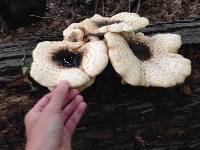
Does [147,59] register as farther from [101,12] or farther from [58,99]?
[101,12]

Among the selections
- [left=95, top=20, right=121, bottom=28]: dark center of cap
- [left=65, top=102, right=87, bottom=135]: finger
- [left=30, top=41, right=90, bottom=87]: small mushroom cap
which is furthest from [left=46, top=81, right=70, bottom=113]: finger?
[left=95, top=20, right=121, bottom=28]: dark center of cap

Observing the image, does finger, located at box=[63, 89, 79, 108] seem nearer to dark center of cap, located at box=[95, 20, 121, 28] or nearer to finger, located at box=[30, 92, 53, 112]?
finger, located at box=[30, 92, 53, 112]

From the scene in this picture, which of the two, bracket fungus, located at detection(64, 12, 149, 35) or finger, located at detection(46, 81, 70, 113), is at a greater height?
bracket fungus, located at detection(64, 12, 149, 35)

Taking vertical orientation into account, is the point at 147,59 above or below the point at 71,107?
above

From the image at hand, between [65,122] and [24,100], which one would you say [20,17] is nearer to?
[24,100]

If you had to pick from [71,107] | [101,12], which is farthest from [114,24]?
[101,12]

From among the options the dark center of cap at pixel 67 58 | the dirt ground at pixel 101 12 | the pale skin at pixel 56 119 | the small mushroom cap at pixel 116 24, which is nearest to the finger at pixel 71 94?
the pale skin at pixel 56 119

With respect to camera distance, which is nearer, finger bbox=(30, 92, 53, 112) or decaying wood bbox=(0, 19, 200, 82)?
finger bbox=(30, 92, 53, 112)

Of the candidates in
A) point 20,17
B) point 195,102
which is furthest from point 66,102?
point 20,17
